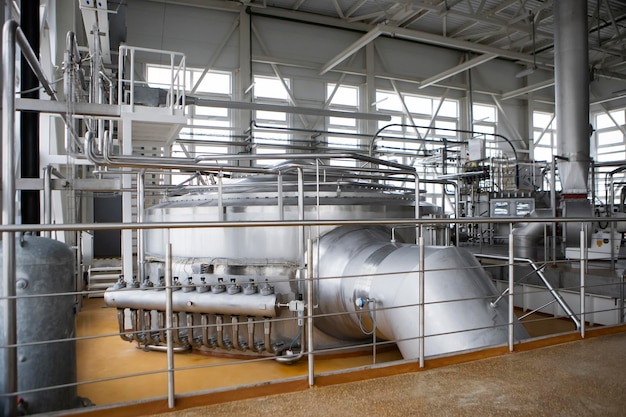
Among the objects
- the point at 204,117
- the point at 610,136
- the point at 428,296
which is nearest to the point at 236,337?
the point at 428,296

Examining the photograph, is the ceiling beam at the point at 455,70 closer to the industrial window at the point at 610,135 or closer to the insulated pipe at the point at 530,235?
the insulated pipe at the point at 530,235

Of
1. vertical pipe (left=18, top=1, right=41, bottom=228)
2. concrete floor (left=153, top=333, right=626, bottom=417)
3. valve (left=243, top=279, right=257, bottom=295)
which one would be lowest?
concrete floor (left=153, top=333, right=626, bottom=417)

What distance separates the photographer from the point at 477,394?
182cm

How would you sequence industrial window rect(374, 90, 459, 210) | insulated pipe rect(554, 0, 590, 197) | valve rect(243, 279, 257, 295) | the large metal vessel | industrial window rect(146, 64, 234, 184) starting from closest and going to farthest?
1. the large metal vessel
2. valve rect(243, 279, 257, 295)
3. insulated pipe rect(554, 0, 590, 197)
4. industrial window rect(146, 64, 234, 184)
5. industrial window rect(374, 90, 459, 210)

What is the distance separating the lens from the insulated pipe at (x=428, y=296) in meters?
2.35

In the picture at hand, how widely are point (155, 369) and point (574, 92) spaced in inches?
272

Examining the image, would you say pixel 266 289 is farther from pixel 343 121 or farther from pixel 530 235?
pixel 343 121

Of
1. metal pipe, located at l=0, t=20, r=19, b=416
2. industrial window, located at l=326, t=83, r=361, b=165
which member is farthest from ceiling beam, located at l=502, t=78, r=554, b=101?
metal pipe, located at l=0, t=20, r=19, b=416

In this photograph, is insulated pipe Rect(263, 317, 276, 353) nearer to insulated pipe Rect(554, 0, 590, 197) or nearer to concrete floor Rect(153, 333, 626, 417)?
concrete floor Rect(153, 333, 626, 417)

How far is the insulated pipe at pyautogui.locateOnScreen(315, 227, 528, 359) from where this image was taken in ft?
7.70

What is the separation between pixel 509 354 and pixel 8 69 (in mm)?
2720

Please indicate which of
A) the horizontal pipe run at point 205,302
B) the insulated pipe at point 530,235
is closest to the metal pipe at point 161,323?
the horizontal pipe run at point 205,302

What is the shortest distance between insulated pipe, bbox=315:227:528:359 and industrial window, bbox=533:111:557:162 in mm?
13540

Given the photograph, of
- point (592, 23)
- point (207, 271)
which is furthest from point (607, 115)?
point (207, 271)
